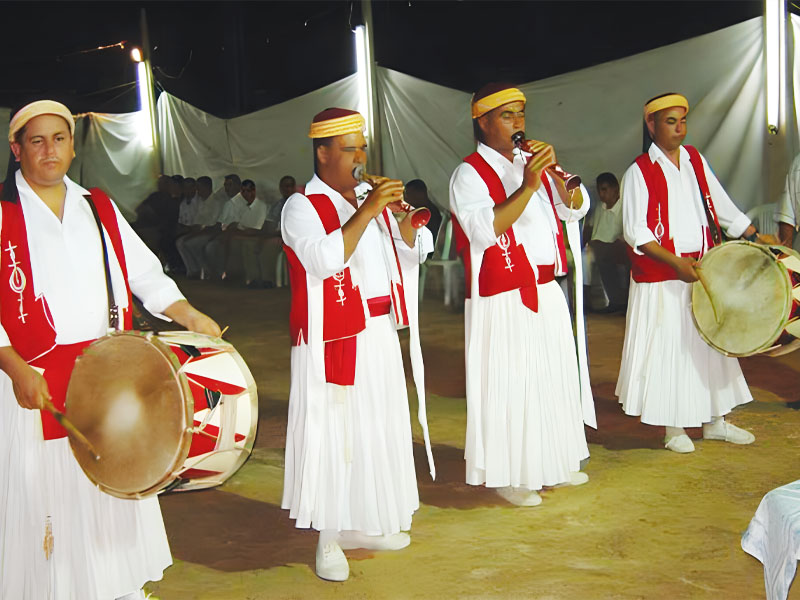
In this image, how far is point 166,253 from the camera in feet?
52.8

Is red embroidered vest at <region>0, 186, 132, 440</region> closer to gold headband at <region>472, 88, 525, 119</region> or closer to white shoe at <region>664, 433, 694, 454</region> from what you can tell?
gold headband at <region>472, 88, 525, 119</region>

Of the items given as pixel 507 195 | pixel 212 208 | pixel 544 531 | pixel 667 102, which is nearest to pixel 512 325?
pixel 507 195

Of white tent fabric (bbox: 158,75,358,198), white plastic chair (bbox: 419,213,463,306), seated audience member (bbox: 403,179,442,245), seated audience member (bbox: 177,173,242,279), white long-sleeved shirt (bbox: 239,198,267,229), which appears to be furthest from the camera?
seated audience member (bbox: 177,173,242,279)

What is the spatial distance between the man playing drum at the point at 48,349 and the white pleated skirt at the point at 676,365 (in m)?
3.16

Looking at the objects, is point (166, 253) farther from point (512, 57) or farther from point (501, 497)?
point (501, 497)

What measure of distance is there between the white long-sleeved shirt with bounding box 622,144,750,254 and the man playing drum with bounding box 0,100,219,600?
2957 mm

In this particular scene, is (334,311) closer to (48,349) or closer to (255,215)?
(48,349)

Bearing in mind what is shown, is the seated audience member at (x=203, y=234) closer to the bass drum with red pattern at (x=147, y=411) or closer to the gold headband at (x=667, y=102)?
the gold headband at (x=667, y=102)

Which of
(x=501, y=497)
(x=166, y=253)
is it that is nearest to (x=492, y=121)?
(x=501, y=497)

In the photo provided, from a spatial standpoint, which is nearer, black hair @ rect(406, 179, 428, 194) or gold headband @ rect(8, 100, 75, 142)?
gold headband @ rect(8, 100, 75, 142)

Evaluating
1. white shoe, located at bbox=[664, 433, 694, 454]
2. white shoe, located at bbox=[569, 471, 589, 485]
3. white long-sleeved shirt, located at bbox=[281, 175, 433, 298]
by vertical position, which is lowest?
white shoe, located at bbox=[569, 471, 589, 485]

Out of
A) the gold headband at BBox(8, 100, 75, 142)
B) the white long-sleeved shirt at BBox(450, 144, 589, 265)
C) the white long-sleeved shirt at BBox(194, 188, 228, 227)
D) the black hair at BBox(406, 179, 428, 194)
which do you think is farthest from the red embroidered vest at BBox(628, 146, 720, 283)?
the white long-sleeved shirt at BBox(194, 188, 228, 227)

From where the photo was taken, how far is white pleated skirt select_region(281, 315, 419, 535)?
3785 mm

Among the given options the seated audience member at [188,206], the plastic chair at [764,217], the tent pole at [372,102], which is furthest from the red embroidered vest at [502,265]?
the seated audience member at [188,206]
